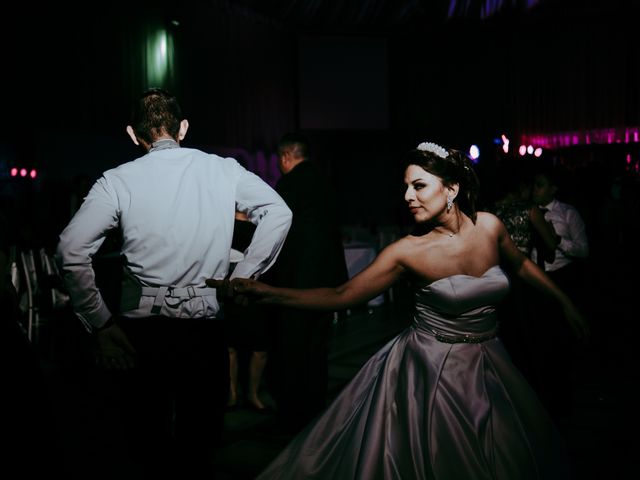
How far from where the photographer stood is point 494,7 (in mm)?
12586

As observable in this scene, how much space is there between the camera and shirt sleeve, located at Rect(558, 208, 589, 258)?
12.9ft

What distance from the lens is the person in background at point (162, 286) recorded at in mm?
1838

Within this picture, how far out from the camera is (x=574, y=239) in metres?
3.98

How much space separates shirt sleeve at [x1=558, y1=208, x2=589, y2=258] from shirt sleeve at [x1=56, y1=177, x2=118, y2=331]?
280cm

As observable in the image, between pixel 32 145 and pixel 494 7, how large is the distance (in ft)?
28.6

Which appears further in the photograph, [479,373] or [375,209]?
[375,209]

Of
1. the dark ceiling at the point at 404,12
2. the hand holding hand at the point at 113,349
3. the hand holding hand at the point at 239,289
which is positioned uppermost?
the dark ceiling at the point at 404,12

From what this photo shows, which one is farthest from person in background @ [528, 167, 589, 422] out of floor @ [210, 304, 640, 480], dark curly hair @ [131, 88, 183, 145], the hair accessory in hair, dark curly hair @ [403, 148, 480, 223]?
dark curly hair @ [131, 88, 183, 145]

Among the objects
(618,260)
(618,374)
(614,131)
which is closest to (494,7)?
(614,131)

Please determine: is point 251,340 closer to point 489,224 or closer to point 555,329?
point 555,329

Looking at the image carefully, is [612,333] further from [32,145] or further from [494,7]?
[494,7]

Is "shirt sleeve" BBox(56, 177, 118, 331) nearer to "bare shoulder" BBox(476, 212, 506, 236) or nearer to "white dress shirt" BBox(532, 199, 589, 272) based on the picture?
"bare shoulder" BBox(476, 212, 506, 236)

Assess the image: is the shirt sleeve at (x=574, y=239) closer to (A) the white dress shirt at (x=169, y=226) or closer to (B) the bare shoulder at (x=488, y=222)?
(B) the bare shoulder at (x=488, y=222)

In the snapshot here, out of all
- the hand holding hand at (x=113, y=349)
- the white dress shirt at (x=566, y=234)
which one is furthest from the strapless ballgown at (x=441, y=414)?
the white dress shirt at (x=566, y=234)
